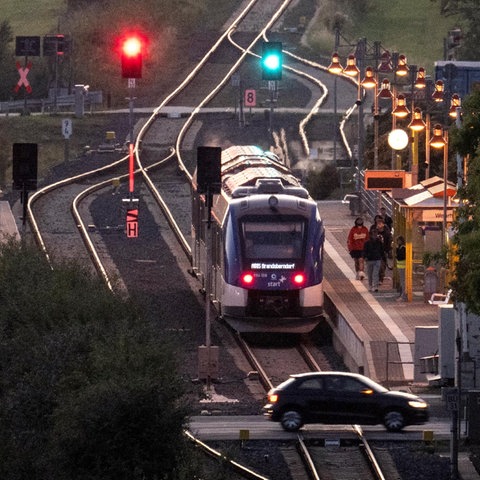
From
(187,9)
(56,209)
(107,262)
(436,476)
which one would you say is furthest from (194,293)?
(187,9)

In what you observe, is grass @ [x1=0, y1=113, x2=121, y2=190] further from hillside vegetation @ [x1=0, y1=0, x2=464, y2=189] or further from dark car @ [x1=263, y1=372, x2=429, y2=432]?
dark car @ [x1=263, y1=372, x2=429, y2=432]

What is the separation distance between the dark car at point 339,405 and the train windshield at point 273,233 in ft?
26.9

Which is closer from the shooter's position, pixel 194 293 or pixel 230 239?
pixel 230 239

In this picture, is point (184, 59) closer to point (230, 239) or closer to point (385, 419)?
point (230, 239)

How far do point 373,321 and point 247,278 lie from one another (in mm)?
2729

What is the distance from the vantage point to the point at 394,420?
102 feet

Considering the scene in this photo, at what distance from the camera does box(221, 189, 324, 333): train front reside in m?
38.9

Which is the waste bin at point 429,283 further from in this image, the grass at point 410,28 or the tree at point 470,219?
the grass at point 410,28

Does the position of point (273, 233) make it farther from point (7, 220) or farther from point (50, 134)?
point (50, 134)

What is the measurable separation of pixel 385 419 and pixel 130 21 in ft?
203

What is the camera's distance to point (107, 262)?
4756 cm

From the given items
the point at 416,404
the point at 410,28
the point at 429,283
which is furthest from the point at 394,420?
the point at 410,28

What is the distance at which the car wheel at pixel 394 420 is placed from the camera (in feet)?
102

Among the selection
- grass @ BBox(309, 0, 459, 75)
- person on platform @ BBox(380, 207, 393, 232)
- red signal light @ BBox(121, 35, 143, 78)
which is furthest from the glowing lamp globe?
grass @ BBox(309, 0, 459, 75)
